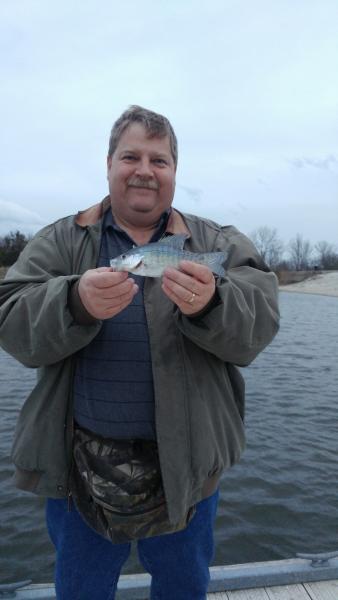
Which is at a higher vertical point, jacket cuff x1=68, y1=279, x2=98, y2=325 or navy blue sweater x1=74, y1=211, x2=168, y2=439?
jacket cuff x1=68, y1=279, x2=98, y2=325

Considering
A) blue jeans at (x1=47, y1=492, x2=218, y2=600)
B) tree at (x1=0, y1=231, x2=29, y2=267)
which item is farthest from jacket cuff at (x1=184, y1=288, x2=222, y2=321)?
tree at (x1=0, y1=231, x2=29, y2=267)

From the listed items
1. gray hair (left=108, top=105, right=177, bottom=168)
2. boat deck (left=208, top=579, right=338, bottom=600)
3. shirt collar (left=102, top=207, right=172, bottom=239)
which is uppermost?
gray hair (left=108, top=105, right=177, bottom=168)

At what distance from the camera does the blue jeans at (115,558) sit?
2.88 m

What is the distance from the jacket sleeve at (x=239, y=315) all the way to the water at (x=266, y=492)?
4.74 meters

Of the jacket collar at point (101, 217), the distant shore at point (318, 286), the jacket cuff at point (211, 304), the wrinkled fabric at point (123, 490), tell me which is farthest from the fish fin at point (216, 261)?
the distant shore at point (318, 286)

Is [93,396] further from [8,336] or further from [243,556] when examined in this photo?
[243,556]

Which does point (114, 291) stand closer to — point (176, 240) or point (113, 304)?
point (113, 304)

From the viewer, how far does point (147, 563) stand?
9.94ft

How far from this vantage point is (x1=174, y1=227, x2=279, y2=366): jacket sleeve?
2496 mm

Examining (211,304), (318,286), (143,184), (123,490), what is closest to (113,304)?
(211,304)

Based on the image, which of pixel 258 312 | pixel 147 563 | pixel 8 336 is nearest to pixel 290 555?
pixel 147 563

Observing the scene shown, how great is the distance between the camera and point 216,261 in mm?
2646

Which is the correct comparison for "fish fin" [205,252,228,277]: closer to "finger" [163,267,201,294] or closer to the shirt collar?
"finger" [163,267,201,294]

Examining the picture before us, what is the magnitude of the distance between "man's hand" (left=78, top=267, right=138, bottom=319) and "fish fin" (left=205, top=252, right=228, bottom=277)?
0.46 m
